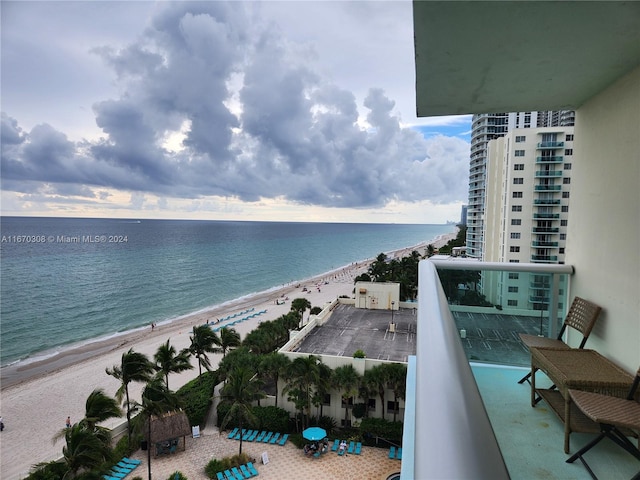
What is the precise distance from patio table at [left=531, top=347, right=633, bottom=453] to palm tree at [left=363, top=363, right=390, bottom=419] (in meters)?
16.1

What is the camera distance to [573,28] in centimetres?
209

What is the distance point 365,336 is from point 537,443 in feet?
74.3

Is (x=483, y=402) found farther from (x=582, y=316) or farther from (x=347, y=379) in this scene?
(x=347, y=379)

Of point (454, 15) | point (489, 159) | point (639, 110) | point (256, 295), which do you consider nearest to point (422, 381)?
point (454, 15)

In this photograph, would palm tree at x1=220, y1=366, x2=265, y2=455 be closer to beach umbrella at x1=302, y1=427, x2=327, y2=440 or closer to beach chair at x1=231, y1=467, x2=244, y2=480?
beach chair at x1=231, y1=467, x2=244, y2=480

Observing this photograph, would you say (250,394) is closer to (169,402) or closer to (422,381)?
(169,402)

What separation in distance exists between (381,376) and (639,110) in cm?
1709

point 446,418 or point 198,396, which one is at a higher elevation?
point 446,418

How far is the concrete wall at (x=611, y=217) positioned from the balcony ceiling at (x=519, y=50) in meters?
0.25

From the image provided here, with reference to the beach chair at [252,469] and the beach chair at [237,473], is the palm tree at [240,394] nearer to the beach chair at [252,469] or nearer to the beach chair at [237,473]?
the beach chair at [252,469]

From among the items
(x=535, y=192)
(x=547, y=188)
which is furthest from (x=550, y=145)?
(x=535, y=192)

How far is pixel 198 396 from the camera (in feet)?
69.6

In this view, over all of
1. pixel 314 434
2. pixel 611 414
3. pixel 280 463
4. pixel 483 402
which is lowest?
pixel 280 463

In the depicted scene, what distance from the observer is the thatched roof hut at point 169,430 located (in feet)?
56.4
